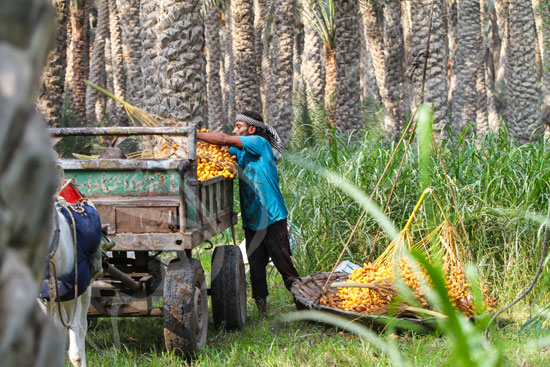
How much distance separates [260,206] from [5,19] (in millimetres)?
6139

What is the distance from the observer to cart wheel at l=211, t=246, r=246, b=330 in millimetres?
6371

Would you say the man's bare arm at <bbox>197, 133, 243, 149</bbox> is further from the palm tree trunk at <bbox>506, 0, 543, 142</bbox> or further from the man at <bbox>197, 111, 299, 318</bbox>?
the palm tree trunk at <bbox>506, 0, 543, 142</bbox>

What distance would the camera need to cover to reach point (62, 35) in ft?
43.5

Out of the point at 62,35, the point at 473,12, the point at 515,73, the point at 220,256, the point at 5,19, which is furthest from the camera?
the point at 473,12

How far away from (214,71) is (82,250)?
19033 mm

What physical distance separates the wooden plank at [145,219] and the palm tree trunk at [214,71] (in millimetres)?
15896

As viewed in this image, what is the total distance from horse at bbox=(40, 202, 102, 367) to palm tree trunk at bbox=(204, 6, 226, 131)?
54.6 feet

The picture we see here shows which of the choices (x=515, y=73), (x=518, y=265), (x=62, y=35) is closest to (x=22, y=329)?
(x=518, y=265)

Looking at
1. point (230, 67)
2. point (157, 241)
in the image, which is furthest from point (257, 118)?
point (230, 67)

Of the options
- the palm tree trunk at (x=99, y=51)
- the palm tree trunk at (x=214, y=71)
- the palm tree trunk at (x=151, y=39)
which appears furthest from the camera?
the palm tree trunk at (x=99, y=51)

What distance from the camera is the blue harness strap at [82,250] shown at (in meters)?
4.39

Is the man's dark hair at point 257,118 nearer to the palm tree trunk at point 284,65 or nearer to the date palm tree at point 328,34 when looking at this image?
the palm tree trunk at point 284,65

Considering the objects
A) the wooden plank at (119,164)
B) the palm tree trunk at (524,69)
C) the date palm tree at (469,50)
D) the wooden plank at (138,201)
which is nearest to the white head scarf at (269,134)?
the wooden plank at (119,164)

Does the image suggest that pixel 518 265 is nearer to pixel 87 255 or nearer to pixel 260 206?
pixel 260 206
